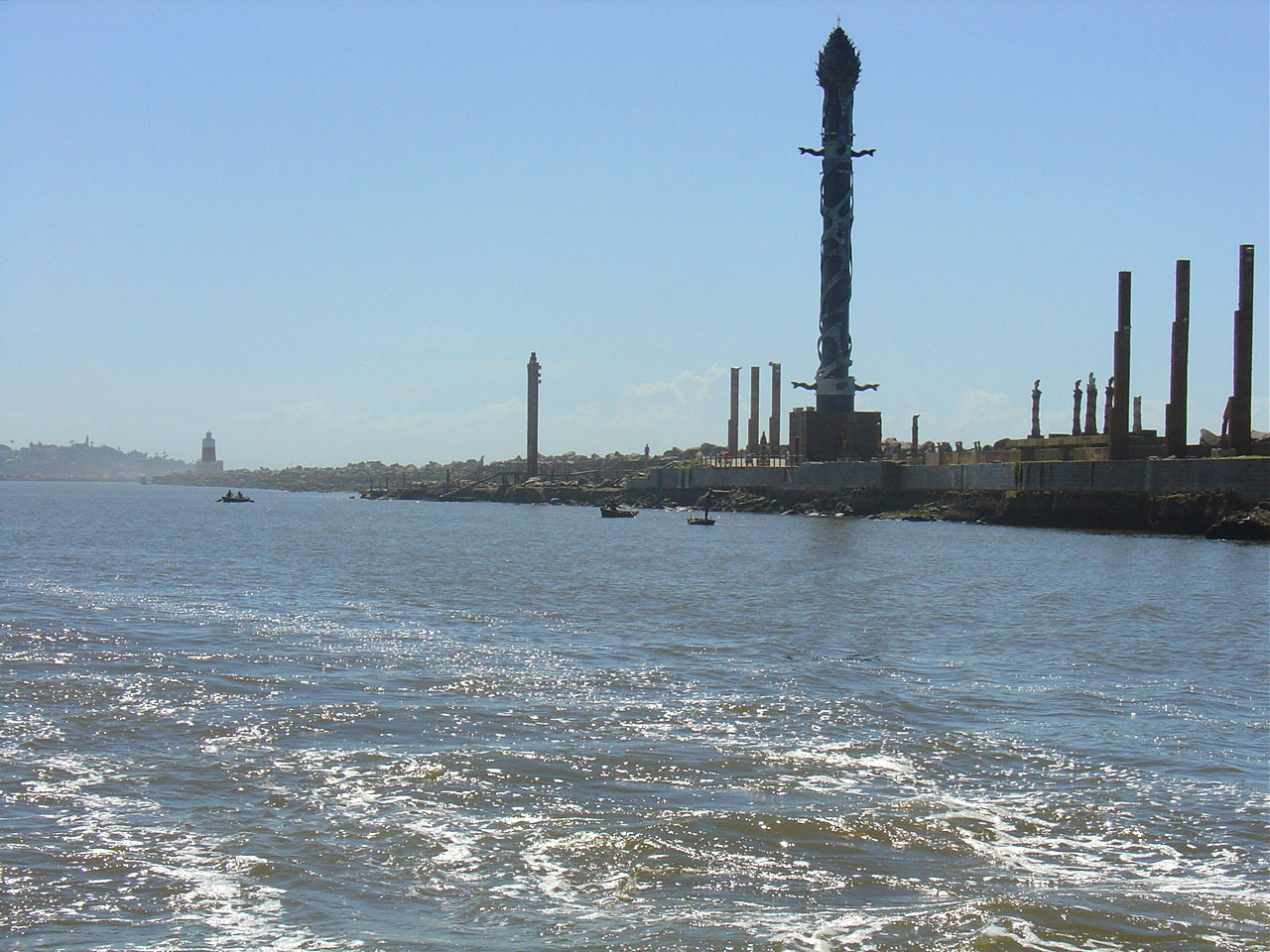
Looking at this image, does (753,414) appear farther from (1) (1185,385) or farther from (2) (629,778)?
(2) (629,778)

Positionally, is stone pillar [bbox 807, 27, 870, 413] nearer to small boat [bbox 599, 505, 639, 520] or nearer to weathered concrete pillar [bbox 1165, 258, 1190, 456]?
small boat [bbox 599, 505, 639, 520]

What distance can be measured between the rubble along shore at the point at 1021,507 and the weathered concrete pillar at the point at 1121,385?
7.88 feet

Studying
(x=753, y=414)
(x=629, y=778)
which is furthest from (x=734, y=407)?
(x=629, y=778)

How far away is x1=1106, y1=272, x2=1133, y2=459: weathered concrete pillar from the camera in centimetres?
5366

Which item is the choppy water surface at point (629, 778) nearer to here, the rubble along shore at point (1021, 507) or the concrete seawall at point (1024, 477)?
the rubble along shore at point (1021, 507)

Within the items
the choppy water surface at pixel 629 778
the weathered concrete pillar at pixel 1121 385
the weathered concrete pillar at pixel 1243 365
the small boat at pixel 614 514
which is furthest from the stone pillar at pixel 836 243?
the choppy water surface at pixel 629 778

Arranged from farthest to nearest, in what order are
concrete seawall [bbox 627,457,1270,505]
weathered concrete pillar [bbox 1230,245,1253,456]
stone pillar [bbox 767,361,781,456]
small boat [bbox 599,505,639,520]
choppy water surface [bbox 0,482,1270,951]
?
stone pillar [bbox 767,361,781,456], small boat [bbox 599,505,639,520], weathered concrete pillar [bbox 1230,245,1253,456], concrete seawall [bbox 627,457,1270,505], choppy water surface [bbox 0,482,1270,951]

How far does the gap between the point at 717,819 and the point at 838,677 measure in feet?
22.7

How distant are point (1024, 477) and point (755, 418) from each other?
45449 millimetres

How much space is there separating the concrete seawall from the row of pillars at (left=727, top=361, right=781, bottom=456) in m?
5.93

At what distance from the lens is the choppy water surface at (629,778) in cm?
711

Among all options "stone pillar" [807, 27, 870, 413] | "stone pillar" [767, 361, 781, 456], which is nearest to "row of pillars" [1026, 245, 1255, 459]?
"stone pillar" [807, 27, 870, 413]

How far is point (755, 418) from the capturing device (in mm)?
106062

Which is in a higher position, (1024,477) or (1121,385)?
(1121,385)
